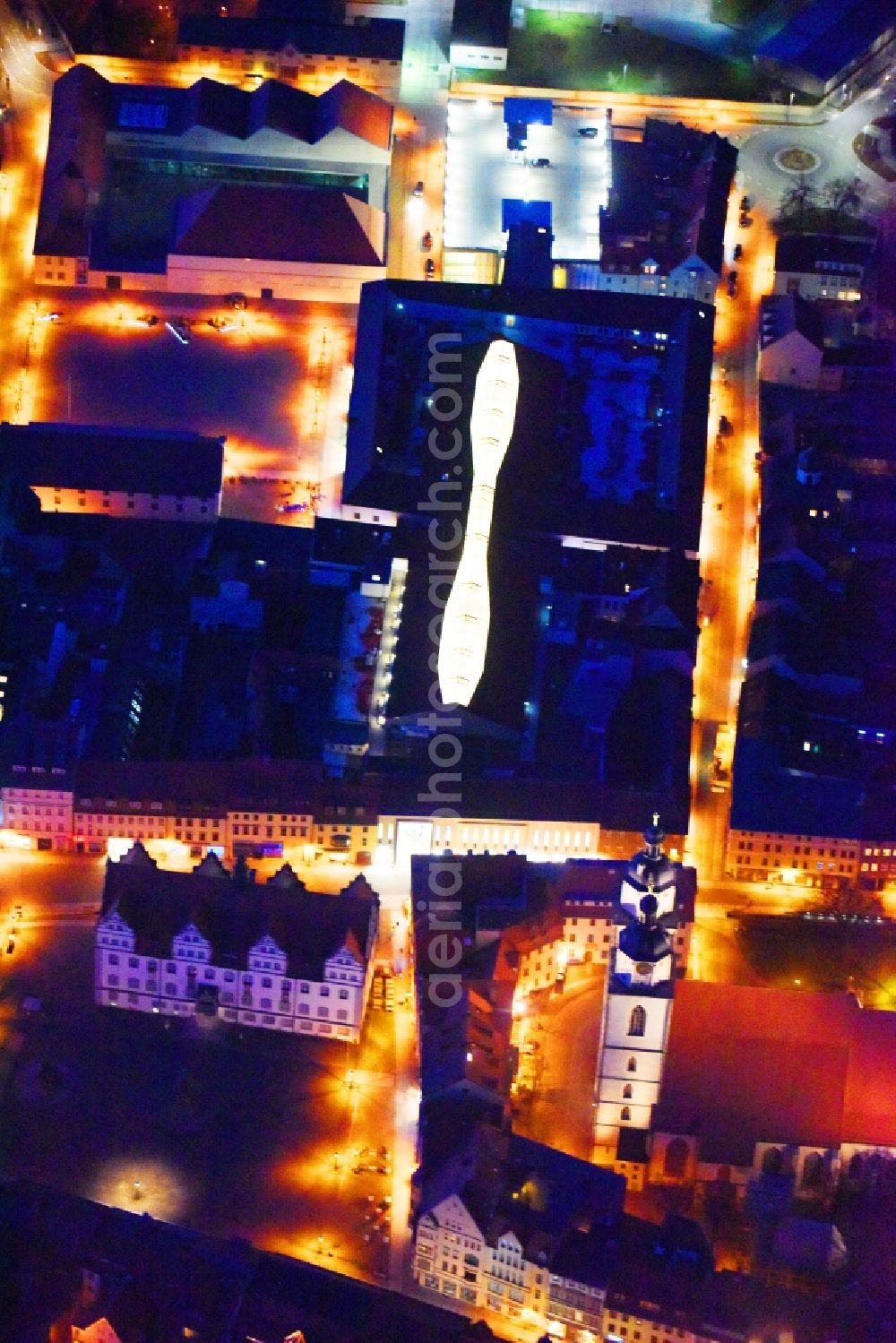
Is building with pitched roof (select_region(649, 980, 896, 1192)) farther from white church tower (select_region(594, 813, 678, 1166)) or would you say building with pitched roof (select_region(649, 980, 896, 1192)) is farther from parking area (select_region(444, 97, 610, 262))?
parking area (select_region(444, 97, 610, 262))

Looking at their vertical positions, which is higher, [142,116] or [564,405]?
[142,116]

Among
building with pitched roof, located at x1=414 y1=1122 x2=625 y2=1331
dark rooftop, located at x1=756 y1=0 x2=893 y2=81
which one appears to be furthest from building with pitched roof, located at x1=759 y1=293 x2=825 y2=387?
building with pitched roof, located at x1=414 y1=1122 x2=625 y2=1331

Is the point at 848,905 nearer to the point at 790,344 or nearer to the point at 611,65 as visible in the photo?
the point at 790,344

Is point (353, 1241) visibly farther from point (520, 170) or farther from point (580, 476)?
point (520, 170)

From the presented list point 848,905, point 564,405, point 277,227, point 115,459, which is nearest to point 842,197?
point 564,405

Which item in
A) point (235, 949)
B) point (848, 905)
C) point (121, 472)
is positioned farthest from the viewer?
point (121, 472)

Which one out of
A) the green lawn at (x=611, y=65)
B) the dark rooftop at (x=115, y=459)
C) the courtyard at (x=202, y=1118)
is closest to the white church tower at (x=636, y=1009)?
the courtyard at (x=202, y=1118)
